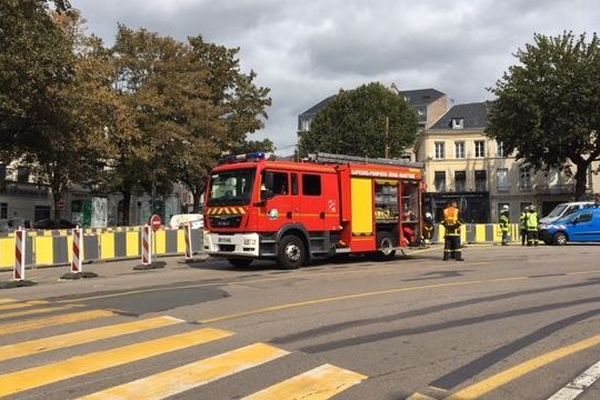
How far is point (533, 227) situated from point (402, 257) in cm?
1096

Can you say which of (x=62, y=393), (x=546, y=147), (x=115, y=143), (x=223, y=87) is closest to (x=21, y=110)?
(x=115, y=143)

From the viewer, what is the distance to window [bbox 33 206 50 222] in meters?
57.9

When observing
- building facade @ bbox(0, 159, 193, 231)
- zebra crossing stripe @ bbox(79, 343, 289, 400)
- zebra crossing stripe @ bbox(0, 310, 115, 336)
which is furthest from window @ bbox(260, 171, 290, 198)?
building facade @ bbox(0, 159, 193, 231)

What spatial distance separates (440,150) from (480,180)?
551 cm

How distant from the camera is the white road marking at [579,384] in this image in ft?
19.1

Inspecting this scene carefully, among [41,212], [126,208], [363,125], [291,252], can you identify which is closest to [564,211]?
[291,252]

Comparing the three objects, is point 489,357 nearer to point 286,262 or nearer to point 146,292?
point 146,292

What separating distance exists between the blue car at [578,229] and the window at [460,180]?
150 ft

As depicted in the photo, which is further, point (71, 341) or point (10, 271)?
point (10, 271)

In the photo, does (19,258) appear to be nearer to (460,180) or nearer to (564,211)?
(564,211)

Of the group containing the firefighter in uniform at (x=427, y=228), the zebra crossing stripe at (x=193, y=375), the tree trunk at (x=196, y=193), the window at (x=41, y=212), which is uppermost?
the tree trunk at (x=196, y=193)

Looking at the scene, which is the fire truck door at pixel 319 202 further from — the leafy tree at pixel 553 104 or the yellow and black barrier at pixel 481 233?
the leafy tree at pixel 553 104

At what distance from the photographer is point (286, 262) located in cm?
1786

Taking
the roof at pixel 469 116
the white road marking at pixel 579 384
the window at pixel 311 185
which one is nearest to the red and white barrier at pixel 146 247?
the window at pixel 311 185
